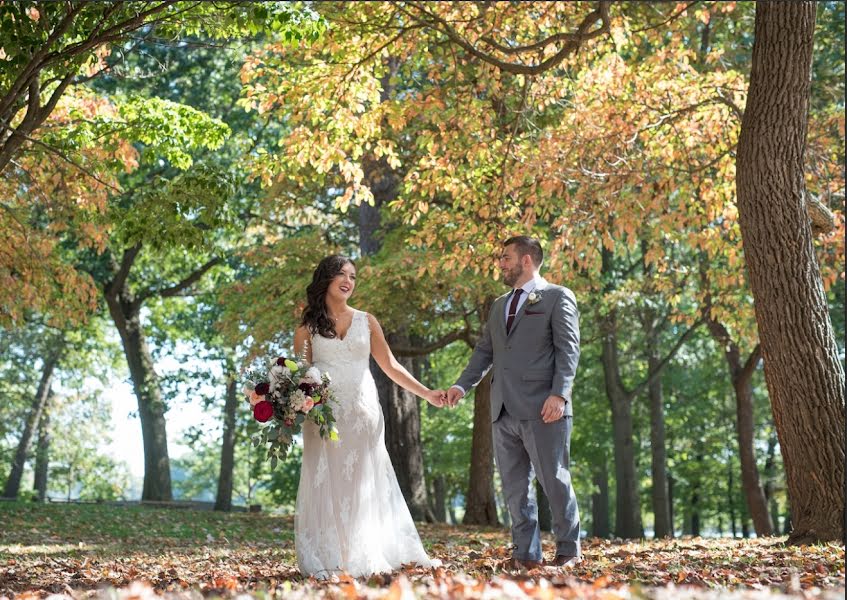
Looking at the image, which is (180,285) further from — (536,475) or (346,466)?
(536,475)

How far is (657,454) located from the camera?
75.2 feet

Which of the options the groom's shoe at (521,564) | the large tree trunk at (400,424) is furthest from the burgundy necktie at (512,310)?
the large tree trunk at (400,424)

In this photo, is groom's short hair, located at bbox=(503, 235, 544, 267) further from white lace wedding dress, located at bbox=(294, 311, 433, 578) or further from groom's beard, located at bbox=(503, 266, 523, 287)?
white lace wedding dress, located at bbox=(294, 311, 433, 578)

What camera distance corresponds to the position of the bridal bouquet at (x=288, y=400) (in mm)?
6953

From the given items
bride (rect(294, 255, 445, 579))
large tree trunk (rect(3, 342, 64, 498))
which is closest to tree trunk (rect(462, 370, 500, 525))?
bride (rect(294, 255, 445, 579))

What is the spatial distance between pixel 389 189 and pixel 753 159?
10550 millimetres

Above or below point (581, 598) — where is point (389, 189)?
above

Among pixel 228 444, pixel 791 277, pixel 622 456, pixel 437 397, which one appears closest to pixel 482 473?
pixel 622 456

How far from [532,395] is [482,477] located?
37.6 ft

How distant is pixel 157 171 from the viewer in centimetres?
2364

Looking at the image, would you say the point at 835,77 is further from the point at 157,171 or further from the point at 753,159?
the point at 157,171

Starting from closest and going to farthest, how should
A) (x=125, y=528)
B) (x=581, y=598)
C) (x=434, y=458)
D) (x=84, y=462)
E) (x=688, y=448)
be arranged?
(x=581, y=598) < (x=125, y=528) < (x=434, y=458) < (x=688, y=448) < (x=84, y=462)

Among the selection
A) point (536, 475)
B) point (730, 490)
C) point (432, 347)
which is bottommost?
point (536, 475)

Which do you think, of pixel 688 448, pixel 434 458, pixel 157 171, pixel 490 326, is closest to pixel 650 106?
pixel 490 326
